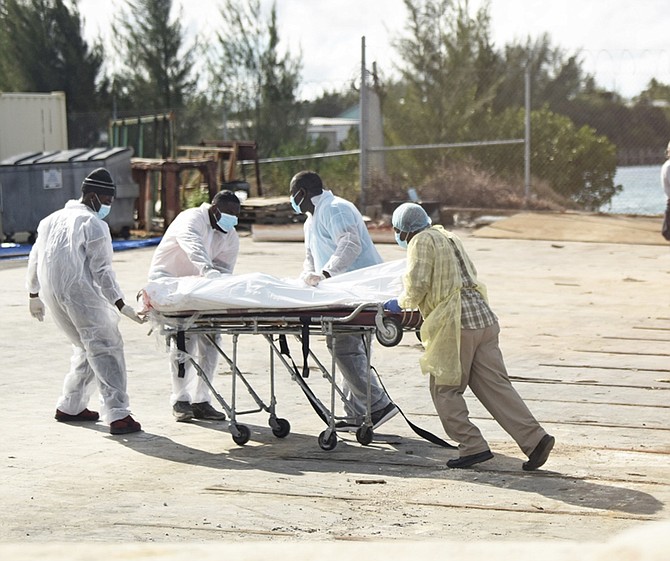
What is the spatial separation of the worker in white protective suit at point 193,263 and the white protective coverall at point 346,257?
0.59m

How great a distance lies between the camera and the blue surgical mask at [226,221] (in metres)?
8.84

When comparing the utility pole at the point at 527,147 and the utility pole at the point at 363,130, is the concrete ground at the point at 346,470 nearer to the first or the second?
the utility pole at the point at 363,130

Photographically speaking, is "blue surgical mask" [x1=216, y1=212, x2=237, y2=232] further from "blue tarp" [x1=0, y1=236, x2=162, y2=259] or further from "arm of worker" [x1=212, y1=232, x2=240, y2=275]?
"blue tarp" [x1=0, y1=236, x2=162, y2=259]

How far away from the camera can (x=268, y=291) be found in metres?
7.75

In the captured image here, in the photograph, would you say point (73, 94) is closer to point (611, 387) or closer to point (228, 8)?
point (228, 8)

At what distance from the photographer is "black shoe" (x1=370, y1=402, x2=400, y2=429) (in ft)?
27.7

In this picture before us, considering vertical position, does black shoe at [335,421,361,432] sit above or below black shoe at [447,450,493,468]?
below

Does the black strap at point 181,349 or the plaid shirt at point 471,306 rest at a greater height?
the plaid shirt at point 471,306

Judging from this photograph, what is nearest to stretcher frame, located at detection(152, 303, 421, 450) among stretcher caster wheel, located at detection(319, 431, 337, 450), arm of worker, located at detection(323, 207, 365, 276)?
stretcher caster wheel, located at detection(319, 431, 337, 450)

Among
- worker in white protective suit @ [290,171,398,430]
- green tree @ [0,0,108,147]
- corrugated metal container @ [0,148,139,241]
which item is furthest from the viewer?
green tree @ [0,0,108,147]

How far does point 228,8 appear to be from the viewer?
108ft

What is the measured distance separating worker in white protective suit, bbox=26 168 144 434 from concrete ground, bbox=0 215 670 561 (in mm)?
332

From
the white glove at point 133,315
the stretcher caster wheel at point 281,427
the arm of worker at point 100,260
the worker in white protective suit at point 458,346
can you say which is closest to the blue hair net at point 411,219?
the worker in white protective suit at point 458,346

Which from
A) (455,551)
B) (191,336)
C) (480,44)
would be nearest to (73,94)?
(480,44)
